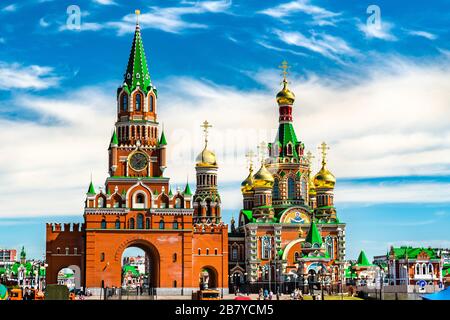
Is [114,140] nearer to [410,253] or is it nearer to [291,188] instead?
[291,188]

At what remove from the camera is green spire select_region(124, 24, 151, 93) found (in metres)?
96.9

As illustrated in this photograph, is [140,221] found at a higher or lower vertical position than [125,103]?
lower

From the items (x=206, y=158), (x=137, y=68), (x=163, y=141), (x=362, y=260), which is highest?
(x=137, y=68)

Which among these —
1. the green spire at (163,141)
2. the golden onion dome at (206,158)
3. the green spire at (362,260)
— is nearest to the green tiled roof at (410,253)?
the green spire at (362,260)

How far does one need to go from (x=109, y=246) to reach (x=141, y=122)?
1380cm

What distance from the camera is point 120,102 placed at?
317 ft

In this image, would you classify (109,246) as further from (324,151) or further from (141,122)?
(324,151)

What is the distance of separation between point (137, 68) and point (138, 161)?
414 inches

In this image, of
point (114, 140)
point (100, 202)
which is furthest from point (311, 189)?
point (100, 202)

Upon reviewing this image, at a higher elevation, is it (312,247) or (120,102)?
(120,102)

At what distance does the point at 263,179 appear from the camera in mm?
107500
